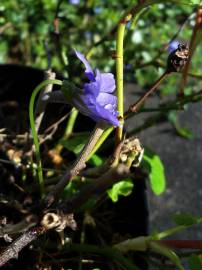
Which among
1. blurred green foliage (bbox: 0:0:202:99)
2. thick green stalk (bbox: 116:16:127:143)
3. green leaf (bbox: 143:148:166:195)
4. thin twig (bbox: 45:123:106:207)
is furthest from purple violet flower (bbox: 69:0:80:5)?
thin twig (bbox: 45:123:106:207)

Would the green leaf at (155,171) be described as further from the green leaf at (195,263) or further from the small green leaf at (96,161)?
the green leaf at (195,263)

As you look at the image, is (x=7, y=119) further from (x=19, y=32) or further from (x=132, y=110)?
(x=19, y=32)

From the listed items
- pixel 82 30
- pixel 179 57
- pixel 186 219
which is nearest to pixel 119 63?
pixel 179 57

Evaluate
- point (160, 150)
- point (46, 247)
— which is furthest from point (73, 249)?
point (160, 150)

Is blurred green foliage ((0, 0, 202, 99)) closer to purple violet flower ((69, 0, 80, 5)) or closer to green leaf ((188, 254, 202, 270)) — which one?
purple violet flower ((69, 0, 80, 5))

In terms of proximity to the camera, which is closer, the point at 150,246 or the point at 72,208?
the point at 72,208

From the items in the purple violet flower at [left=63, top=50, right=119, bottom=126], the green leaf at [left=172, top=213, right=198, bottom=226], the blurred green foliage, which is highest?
the purple violet flower at [left=63, top=50, right=119, bottom=126]

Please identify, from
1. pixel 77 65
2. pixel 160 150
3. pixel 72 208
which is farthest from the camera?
pixel 160 150
